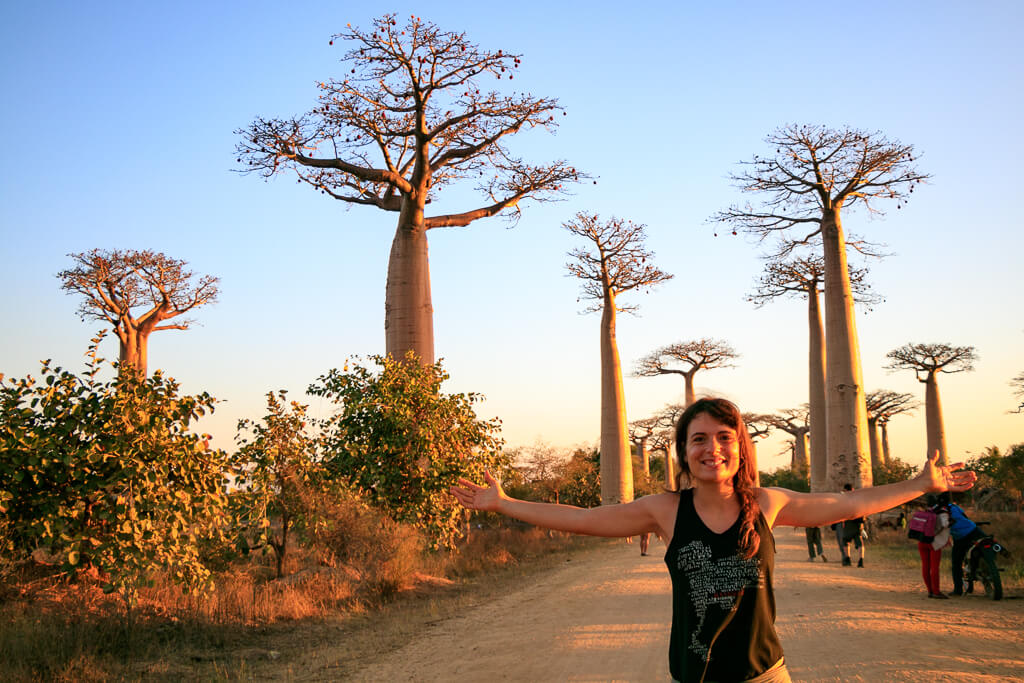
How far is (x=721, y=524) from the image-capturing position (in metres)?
2.60

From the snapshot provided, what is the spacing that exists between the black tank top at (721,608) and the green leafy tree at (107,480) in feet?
17.1

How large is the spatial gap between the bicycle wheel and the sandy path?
0.14m

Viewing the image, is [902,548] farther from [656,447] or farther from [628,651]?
[656,447]

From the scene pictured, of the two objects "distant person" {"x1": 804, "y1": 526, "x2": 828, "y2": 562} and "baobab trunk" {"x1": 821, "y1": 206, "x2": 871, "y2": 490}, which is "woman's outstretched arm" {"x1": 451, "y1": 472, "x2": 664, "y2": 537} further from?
"baobab trunk" {"x1": 821, "y1": 206, "x2": 871, "y2": 490}

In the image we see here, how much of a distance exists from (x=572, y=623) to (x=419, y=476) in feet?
11.7

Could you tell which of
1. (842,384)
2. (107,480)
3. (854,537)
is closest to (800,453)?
(842,384)

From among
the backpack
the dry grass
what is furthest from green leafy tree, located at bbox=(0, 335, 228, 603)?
the backpack

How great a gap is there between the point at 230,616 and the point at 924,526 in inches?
274

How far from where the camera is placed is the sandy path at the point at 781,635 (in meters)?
5.31

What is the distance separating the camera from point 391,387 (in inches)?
425

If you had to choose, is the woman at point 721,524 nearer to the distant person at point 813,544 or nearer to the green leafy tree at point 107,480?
the green leafy tree at point 107,480

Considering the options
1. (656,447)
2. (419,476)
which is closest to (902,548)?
(419,476)

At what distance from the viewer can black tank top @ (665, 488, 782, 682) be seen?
244 cm

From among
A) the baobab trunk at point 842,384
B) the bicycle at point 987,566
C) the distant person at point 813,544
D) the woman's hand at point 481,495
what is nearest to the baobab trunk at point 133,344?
the baobab trunk at point 842,384
